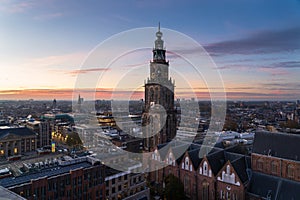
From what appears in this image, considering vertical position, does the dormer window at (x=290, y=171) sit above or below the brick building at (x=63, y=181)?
above

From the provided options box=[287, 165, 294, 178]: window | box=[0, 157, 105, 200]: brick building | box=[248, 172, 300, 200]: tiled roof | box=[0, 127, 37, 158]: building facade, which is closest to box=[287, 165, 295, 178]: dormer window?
box=[287, 165, 294, 178]: window

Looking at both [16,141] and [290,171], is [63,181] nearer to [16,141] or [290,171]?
[290,171]

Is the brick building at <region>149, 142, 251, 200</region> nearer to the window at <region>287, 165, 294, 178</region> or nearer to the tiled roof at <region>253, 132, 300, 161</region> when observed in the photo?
the tiled roof at <region>253, 132, 300, 161</region>

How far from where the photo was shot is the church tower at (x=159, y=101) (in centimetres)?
3956

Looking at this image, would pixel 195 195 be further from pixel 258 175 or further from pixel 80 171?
pixel 80 171

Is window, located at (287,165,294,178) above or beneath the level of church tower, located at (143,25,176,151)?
beneath

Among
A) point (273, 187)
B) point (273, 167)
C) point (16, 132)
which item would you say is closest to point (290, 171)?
point (273, 167)

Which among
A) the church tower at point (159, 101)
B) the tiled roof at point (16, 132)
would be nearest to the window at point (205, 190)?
the church tower at point (159, 101)

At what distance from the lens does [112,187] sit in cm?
3098

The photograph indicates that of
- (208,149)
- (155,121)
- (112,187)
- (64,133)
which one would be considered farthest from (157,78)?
(64,133)

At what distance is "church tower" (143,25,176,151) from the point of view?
39.6 metres

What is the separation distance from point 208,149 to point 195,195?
5823 mm

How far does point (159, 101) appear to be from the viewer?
130 ft

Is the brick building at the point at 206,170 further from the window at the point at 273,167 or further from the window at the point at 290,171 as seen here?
the window at the point at 290,171
